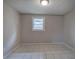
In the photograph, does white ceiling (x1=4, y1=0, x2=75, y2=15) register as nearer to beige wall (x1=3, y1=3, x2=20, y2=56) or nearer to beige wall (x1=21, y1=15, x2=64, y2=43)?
beige wall (x1=3, y1=3, x2=20, y2=56)

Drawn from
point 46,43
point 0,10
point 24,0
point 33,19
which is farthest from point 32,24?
point 0,10

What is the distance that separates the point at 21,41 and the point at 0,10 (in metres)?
5.63

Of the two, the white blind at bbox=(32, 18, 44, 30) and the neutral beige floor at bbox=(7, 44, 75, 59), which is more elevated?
the white blind at bbox=(32, 18, 44, 30)

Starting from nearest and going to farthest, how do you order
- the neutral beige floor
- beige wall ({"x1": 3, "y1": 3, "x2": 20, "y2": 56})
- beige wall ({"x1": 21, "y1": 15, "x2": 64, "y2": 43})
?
beige wall ({"x1": 3, "y1": 3, "x2": 20, "y2": 56}) → the neutral beige floor → beige wall ({"x1": 21, "y1": 15, "x2": 64, "y2": 43})

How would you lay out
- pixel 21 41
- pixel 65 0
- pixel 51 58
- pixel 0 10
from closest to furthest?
pixel 0 10
pixel 65 0
pixel 51 58
pixel 21 41

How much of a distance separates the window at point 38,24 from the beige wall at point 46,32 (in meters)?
0.19

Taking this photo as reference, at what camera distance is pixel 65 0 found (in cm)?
304

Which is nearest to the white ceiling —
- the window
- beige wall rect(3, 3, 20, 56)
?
beige wall rect(3, 3, 20, 56)

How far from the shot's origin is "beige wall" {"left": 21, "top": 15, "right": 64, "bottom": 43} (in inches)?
244

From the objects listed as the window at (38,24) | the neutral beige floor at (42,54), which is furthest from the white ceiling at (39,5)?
the window at (38,24)

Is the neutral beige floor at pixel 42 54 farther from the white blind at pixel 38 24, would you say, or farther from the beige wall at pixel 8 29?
the white blind at pixel 38 24

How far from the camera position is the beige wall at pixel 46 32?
619cm

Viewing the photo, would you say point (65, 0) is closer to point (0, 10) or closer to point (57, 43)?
point (0, 10)

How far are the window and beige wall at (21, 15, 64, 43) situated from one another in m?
0.19
